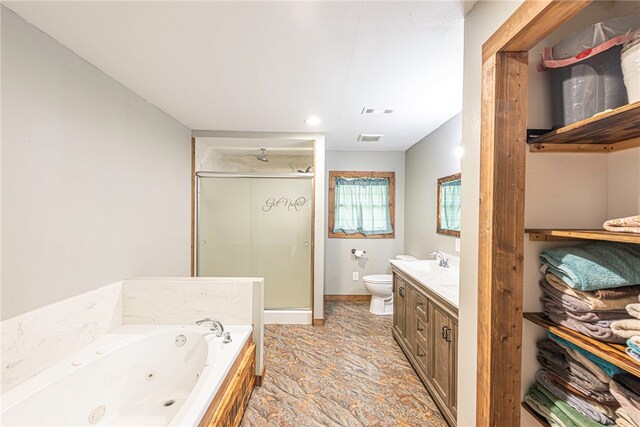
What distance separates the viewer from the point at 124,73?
1.84 meters

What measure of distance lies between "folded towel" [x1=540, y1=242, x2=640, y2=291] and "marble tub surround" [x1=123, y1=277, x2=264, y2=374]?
1.76 metres

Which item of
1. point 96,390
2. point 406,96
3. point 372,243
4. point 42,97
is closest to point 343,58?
point 406,96

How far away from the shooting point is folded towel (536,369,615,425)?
0.86 metres

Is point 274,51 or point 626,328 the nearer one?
point 626,328

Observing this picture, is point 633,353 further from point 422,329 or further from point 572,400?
point 422,329

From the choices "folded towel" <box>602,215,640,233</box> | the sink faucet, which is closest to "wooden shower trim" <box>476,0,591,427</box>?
"folded towel" <box>602,215,640,233</box>

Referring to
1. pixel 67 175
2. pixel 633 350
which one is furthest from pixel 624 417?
pixel 67 175

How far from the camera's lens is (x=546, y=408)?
975mm

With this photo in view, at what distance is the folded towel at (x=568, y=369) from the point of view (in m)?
0.87

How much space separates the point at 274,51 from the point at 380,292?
2929 mm

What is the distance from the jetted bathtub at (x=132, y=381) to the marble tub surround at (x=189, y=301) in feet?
0.24

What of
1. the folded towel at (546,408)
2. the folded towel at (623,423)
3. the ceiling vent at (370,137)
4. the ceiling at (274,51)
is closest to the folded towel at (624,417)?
the folded towel at (623,423)

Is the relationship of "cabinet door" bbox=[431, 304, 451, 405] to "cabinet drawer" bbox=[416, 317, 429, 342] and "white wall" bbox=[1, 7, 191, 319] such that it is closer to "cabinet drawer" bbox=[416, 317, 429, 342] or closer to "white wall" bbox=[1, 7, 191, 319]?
"cabinet drawer" bbox=[416, 317, 429, 342]

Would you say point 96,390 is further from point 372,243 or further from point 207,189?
point 372,243
